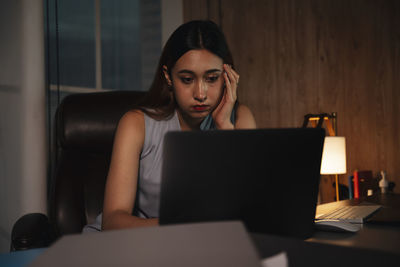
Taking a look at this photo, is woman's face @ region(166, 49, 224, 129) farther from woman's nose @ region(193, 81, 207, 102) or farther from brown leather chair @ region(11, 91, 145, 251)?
brown leather chair @ region(11, 91, 145, 251)

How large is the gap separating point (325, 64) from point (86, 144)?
2.08 metres

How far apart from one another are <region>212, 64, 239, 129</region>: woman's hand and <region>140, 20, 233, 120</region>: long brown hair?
54mm

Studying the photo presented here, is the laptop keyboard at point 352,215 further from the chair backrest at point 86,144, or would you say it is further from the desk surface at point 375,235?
the chair backrest at point 86,144

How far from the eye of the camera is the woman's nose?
1225 millimetres

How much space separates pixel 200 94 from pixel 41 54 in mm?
1037

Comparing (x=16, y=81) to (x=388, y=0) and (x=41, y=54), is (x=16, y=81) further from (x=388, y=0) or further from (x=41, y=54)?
(x=388, y=0)

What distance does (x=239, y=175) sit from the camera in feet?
1.81

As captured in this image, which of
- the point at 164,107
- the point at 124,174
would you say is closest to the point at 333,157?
the point at 164,107

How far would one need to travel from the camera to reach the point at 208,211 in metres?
0.54

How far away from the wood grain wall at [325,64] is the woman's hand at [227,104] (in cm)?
159

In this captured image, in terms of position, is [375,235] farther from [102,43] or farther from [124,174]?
[102,43]

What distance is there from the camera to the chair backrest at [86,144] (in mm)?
1444

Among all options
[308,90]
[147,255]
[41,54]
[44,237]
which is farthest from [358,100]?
[147,255]

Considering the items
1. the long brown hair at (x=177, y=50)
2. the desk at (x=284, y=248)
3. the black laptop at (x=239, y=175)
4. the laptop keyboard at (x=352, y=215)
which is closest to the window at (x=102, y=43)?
the long brown hair at (x=177, y=50)
